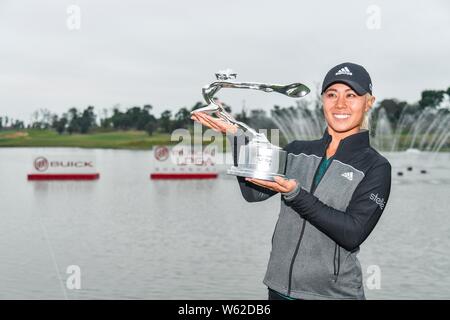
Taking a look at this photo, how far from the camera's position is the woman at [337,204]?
3.48 metres

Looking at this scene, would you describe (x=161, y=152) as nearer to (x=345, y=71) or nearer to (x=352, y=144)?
(x=352, y=144)

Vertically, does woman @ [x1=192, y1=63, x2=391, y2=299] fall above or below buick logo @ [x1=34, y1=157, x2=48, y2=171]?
above

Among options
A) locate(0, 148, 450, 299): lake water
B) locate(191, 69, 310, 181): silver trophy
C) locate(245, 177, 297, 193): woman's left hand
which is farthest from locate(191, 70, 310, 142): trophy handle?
locate(0, 148, 450, 299): lake water

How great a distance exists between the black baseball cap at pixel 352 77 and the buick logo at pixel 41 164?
118ft

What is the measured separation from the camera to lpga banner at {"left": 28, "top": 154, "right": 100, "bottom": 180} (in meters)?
37.4

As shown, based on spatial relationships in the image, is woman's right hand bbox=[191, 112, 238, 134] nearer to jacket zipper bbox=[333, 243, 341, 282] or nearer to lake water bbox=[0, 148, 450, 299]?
jacket zipper bbox=[333, 243, 341, 282]

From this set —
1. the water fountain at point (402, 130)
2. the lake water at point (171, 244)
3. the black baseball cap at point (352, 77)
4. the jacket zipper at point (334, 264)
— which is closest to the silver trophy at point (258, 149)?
the black baseball cap at point (352, 77)

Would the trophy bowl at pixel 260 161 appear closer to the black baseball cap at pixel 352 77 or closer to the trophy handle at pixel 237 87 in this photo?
the trophy handle at pixel 237 87

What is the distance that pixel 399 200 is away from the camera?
94.6ft

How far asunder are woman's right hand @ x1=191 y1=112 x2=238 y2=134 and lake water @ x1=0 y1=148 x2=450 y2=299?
8.29 metres

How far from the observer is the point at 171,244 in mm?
17938

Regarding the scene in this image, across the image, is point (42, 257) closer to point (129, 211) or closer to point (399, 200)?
point (129, 211)

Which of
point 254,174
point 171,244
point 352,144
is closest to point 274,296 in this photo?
point 254,174

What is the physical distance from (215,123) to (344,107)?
2.16 ft
